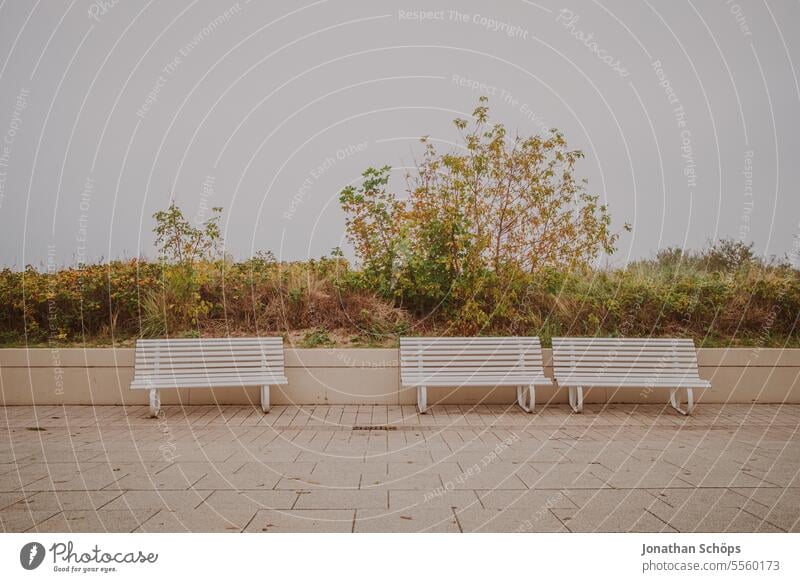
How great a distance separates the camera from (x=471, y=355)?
24.5 feet

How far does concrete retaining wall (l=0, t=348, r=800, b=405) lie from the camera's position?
7.44 m

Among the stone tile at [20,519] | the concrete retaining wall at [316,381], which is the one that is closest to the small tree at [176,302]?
the concrete retaining wall at [316,381]

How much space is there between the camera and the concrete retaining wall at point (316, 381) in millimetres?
7441

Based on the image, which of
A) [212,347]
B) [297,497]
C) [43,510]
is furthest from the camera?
[212,347]

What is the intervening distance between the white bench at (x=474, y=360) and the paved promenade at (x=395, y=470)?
1.45 ft

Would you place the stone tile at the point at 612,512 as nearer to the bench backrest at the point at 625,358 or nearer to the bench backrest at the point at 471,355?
the bench backrest at the point at 471,355

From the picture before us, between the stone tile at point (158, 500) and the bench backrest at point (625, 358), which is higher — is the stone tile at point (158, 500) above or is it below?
below

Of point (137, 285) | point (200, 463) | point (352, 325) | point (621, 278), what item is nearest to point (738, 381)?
point (621, 278)

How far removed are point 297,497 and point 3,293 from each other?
7.00m

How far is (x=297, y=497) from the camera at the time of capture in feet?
13.3

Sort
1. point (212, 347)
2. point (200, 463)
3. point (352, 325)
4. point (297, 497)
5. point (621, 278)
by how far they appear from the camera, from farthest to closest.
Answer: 1. point (621, 278)
2. point (352, 325)
3. point (212, 347)
4. point (200, 463)
5. point (297, 497)

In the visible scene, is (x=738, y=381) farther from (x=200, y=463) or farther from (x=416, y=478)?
(x=200, y=463)

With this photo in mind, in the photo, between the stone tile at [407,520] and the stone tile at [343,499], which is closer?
the stone tile at [407,520]

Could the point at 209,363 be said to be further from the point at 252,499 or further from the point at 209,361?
the point at 252,499
